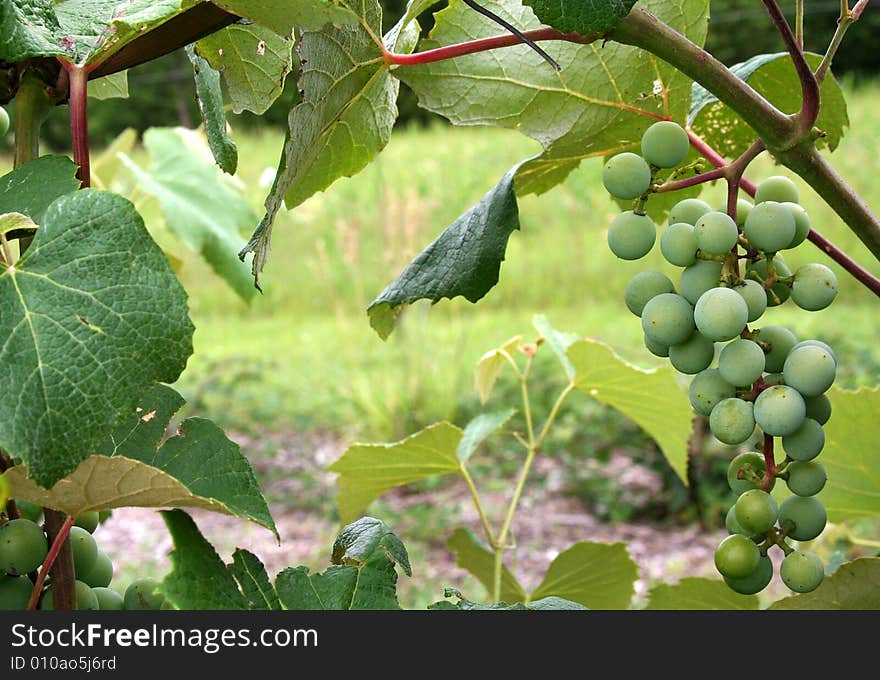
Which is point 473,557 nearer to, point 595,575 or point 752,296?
point 595,575

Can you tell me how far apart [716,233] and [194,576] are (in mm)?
254

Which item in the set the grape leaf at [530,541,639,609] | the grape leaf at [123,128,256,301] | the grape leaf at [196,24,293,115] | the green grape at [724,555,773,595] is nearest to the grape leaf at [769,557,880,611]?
Answer: the green grape at [724,555,773,595]

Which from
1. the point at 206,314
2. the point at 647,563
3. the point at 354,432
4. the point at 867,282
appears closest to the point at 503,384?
the point at 354,432

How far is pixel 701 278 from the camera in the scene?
426 millimetres

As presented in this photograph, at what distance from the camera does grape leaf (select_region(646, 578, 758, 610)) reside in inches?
23.4

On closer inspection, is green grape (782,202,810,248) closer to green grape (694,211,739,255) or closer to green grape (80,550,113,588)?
green grape (694,211,739,255)

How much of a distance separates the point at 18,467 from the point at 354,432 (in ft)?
10.2

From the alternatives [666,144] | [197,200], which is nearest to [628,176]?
[666,144]

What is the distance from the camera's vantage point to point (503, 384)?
3.31 meters

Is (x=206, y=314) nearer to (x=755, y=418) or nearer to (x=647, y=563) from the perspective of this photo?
(x=647, y=563)

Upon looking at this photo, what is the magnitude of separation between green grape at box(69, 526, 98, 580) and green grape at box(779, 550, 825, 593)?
0.31 meters

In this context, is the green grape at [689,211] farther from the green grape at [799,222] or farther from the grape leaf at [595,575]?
the grape leaf at [595,575]

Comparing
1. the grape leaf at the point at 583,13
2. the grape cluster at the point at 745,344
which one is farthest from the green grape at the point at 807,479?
the grape leaf at the point at 583,13

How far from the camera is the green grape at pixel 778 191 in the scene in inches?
18.5
